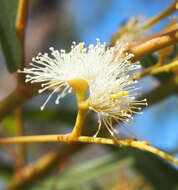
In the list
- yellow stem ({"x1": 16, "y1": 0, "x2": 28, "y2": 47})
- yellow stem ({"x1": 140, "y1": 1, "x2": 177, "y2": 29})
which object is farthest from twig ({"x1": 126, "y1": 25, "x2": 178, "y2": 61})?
yellow stem ({"x1": 16, "y1": 0, "x2": 28, "y2": 47})

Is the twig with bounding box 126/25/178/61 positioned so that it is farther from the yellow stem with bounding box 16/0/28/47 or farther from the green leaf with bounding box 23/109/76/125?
the green leaf with bounding box 23/109/76/125

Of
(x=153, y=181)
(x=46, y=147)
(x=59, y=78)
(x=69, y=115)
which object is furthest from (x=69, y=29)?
(x=59, y=78)

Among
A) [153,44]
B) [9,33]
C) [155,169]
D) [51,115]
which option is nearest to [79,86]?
[153,44]

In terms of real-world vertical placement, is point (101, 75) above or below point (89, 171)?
above

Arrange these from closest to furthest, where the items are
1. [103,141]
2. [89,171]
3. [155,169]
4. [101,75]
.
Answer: [103,141] < [101,75] < [155,169] < [89,171]

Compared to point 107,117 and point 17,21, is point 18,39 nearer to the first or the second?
point 17,21

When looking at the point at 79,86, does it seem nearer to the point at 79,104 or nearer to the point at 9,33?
the point at 79,104

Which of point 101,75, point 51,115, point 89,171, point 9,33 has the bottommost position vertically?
point 89,171

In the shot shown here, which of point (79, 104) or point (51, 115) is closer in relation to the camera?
point (79, 104)
